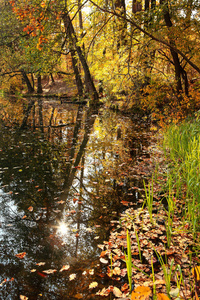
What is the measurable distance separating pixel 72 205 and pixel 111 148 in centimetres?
345

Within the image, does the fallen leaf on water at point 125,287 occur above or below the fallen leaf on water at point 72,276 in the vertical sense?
above

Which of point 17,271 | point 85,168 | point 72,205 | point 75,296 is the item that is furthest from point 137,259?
point 85,168

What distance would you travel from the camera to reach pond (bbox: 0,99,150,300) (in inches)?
90.3

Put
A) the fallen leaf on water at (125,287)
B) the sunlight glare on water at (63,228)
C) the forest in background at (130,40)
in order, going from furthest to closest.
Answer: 1. the forest in background at (130,40)
2. the sunlight glare on water at (63,228)
3. the fallen leaf on water at (125,287)

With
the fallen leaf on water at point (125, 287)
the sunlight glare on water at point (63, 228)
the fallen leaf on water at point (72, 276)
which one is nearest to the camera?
the fallen leaf on water at point (125, 287)

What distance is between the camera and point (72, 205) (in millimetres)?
3758

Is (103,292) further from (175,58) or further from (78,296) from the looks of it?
(175,58)

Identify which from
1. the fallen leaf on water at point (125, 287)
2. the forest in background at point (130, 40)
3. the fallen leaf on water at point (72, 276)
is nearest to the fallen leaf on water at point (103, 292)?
the fallen leaf on water at point (125, 287)

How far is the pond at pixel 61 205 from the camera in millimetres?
2293

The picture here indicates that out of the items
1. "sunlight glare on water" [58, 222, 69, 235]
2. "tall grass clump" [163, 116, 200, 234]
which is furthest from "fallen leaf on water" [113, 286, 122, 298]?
"sunlight glare on water" [58, 222, 69, 235]

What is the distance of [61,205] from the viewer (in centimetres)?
377

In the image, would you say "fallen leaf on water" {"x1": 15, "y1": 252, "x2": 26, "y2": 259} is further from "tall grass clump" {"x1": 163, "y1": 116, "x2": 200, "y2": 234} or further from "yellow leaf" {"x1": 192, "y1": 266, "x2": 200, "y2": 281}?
"tall grass clump" {"x1": 163, "y1": 116, "x2": 200, "y2": 234}

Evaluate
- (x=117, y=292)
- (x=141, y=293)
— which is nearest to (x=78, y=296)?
(x=117, y=292)

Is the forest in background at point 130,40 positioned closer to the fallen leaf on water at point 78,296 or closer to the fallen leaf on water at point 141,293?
the fallen leaf on water at point 78,296
